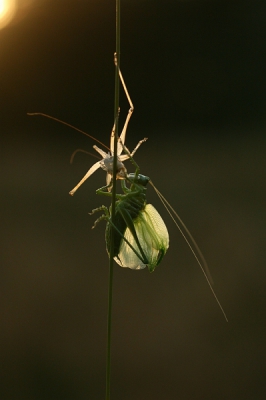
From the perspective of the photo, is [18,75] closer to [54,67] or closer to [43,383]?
[54,67]

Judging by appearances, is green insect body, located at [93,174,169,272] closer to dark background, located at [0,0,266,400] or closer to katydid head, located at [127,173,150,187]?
katydid head, located at [127,173,150,187]

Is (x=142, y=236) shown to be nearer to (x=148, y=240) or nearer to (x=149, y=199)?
(x=148, y=240)

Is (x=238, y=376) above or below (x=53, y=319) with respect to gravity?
below

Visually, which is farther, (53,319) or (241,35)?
(241,35)

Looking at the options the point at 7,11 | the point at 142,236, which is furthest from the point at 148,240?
the point at 7,11

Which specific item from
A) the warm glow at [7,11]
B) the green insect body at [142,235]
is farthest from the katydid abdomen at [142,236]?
the warm glow at [7,11]

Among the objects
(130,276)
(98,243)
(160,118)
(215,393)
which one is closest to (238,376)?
(215,393)

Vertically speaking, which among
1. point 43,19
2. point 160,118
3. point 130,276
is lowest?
point 130,276
